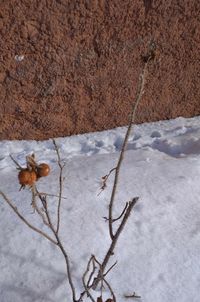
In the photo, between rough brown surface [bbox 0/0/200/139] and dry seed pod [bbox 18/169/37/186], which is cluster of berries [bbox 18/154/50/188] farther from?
rough brown surface [bbox 0/0/200/139]

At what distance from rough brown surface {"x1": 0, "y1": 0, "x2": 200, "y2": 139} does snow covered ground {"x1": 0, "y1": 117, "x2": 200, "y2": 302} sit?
311 mm

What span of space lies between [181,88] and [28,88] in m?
0.97

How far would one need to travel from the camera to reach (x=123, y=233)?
160 centimetres

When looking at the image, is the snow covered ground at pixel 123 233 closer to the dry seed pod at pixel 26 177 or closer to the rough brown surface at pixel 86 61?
the rough brown surface at pixel 86 61

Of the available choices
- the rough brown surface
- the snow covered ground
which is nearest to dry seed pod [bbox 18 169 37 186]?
the snow covered ground

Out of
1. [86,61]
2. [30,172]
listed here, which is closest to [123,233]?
[30,172]

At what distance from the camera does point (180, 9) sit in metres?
2.48

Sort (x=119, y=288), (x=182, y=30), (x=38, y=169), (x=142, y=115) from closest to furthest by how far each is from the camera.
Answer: (x=38, y=169)
(x=119, y=288)
(x=182, y=30)
(x=142, y=115)

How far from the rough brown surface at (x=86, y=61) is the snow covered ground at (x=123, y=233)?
31cm

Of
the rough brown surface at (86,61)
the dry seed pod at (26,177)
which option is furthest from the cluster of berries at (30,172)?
the rough brown surface at (86,61)

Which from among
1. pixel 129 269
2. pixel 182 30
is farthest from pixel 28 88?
pixel 129 269

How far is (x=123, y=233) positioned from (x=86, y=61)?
114cm

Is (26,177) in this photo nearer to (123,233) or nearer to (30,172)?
(30,172)

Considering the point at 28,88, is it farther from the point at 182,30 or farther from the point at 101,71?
the point at 182,30
